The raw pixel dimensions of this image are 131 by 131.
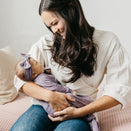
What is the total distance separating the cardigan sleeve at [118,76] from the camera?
120 centimetres

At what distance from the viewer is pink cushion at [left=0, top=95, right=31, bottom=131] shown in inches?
55.5

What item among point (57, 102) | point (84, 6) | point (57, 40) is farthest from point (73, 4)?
point (84, 6)

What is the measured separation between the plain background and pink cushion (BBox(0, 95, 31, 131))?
2.63 feet

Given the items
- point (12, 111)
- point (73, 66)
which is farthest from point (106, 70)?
point (12, 111)

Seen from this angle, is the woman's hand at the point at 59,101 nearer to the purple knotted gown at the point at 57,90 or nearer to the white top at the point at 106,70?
the purple knotted gown at the point at 57,90

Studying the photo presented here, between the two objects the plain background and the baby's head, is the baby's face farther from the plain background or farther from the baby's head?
the plain background

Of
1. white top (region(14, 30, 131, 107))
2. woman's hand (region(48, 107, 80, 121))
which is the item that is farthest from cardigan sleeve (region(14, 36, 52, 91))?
woman's hand (region(48, 107, 80, 121))

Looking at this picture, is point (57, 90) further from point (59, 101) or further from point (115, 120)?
point (115, 120)

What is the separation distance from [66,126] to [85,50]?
1.39 ft

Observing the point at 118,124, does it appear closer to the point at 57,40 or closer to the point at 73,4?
the point at 57,40

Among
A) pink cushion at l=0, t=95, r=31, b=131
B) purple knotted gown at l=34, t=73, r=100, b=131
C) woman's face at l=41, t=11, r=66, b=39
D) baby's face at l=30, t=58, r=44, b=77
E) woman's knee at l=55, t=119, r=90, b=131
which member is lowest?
pink cushion at l=0, t=95, r=31, b=131

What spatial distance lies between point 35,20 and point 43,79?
4.33 feet

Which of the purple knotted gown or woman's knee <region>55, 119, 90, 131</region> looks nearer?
woman's knee <region>55, 119, 90, 131</region>

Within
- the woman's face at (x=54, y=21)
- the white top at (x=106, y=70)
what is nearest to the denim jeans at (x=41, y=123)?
the white top at (x=106, y=70)
